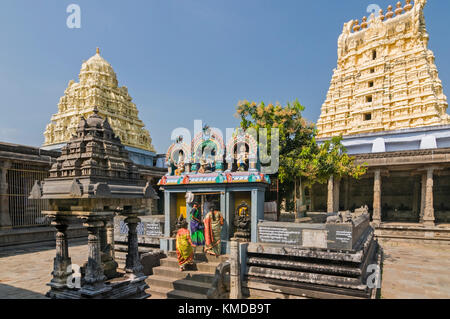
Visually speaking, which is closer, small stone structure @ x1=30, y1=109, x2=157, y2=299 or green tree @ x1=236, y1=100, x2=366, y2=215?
small stone structure @ x1=30, y1=109, x2=157, y2=299

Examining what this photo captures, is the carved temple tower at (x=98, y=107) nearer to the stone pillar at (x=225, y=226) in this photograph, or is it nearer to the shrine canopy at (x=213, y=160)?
the shrine canopy at (x=213, y=160)

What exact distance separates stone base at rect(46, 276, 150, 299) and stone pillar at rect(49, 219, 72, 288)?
0.51ft

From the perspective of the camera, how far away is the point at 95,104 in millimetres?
32938

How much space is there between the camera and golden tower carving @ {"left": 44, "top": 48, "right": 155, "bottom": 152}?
110ft

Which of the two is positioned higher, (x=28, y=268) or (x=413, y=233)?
(x=28, y=268)

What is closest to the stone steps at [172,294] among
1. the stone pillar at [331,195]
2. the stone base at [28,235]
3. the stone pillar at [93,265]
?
the stone pillar at [93,265]

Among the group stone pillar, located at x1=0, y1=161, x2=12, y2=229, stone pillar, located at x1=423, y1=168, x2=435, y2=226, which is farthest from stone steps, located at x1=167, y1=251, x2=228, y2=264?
stone pillar, located at x1=423, y1=168, x2=435, y2=226

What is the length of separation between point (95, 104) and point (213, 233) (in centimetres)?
2926

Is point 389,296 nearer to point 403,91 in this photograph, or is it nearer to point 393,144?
point 393,144

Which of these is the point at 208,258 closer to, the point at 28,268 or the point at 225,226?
the point at 225,226

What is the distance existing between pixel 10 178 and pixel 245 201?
53.9 feet

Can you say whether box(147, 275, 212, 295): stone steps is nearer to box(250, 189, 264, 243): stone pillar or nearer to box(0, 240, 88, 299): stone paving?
box(250, 189, 264, 243): stone pillar

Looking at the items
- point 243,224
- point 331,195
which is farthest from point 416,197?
point 243,224
